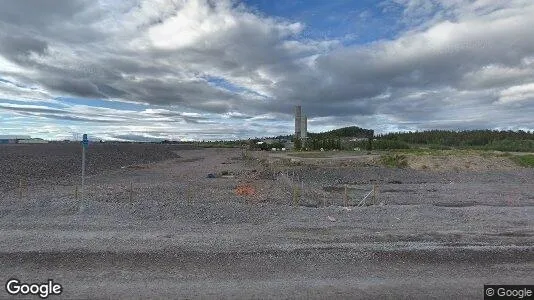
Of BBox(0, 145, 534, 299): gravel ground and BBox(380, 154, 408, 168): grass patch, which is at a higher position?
BBox(380, 154, 408, 168): grass patch

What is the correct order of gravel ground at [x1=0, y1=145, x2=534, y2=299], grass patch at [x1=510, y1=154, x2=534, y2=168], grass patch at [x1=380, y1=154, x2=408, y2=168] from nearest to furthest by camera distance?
gravel ground at [x1=0, y1=145, x2=534, y2=299]
grass patch at [x1=380, y1=154, x2=408, y2=168]
grass patch at [x1=510, y1=154, x2=534, y2=168]

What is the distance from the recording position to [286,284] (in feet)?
25.3

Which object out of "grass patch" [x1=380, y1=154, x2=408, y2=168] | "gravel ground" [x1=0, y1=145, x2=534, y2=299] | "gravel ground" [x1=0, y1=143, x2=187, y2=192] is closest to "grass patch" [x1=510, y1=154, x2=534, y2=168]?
"grass patch" [x1=380, y1=154, x2=408, y2=168]

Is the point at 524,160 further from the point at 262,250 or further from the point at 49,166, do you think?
the point at 49,166

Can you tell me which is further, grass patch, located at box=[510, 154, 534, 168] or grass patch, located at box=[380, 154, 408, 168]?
grass patch, located at box=[510, 154, 534, 168]

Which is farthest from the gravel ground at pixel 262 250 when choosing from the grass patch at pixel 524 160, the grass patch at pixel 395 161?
the grass patch at pixel 524 160

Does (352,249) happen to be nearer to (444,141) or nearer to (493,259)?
(493,259)

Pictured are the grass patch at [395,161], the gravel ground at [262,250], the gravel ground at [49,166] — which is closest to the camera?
the gravel ground at [262,250]

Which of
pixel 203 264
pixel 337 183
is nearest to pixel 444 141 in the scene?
pixel 337 183

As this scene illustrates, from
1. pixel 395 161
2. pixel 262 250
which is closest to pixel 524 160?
pixel 395 161

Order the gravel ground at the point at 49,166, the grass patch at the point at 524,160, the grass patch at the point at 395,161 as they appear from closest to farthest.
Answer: the gravel ground at the point at 49,166 < the grass patch at the point at 395,161 < the grass patch at the point at 524,160

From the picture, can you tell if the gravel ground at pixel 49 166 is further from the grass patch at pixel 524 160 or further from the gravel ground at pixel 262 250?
the grass patch at pixel 524 160

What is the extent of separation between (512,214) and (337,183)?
21.2 metres

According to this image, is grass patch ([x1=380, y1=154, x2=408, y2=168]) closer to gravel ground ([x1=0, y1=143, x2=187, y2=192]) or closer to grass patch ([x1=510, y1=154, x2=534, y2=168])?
grass patch ([x1=510, y1=154, x2=534, y2=168])
